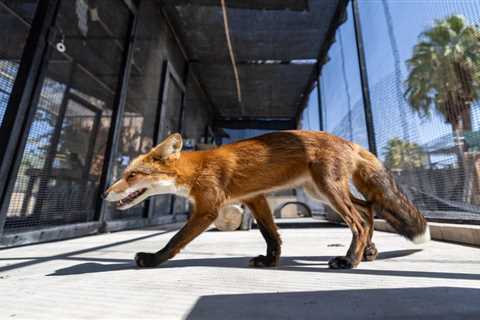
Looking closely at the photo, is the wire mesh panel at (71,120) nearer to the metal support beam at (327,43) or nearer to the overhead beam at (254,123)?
the metal support beam at (327,43)

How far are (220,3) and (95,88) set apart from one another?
8.39ft

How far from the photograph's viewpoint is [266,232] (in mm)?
1809

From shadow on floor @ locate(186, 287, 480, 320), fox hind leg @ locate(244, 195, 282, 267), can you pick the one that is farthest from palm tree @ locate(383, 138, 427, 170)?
shadow on floor @ locate(186, 287, 480, 320)

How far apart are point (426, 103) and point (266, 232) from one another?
8.74ft

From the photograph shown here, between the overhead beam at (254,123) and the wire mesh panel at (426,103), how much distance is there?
6.59 m

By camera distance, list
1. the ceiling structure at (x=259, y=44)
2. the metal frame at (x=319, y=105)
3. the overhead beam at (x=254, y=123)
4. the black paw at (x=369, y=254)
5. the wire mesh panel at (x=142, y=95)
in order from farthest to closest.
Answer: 1. the overhead beam at (x=254, y=123)
2. the metal frame at (x=319, y=105)
3. the ceiling structure at (x=259, y=44)
4. the wire mesh panel at (x=142, y=95)
5. the black paw at (x=369, y=254)

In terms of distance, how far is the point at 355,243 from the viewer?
5.13 ft

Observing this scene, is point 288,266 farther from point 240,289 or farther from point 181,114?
point 181,114

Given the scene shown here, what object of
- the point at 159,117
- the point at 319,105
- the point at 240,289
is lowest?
the point at 240,289

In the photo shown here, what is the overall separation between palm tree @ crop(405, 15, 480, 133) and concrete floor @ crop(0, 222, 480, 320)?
168 cm

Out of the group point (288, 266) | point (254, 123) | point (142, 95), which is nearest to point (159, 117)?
point (142, 95)

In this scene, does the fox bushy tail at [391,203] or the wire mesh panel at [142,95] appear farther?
the wire mesh panel at [142,95]

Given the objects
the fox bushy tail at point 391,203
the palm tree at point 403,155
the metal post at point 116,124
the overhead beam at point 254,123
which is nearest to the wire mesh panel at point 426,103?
the palm tree at point 403,155

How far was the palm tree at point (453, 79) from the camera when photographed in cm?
270
